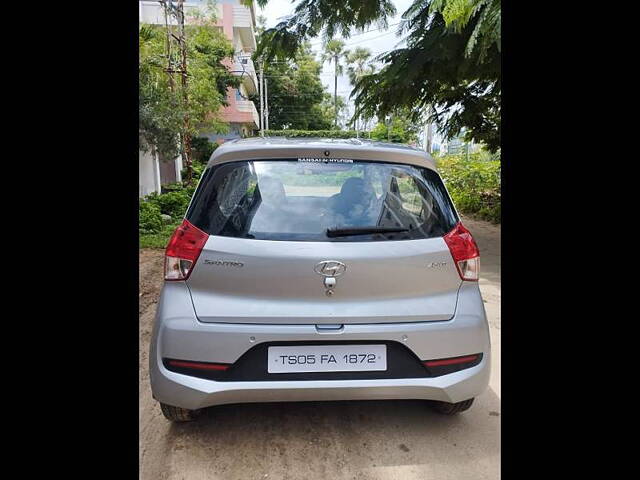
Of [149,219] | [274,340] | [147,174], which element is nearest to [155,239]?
[149,219]

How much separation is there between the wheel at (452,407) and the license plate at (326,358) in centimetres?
70

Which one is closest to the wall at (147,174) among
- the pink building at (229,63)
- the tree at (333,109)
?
the pink building at (229,63)

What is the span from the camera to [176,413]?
243 cm

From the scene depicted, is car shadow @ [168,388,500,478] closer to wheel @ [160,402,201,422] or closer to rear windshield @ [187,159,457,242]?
wheel @ [160,402,201,422]

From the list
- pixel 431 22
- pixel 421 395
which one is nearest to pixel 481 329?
pixel 421 395

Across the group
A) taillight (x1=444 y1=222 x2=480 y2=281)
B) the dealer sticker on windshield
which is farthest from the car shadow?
the dealer sticker on windshield

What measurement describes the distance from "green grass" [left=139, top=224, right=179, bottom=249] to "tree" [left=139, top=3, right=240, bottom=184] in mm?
3340

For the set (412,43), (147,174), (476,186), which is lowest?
(476,186)

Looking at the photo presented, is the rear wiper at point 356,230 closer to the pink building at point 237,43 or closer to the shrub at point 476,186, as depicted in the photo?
the shrub at point 476,186

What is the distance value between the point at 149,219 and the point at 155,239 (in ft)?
4.53

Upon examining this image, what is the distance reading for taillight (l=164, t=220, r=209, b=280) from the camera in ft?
7.20

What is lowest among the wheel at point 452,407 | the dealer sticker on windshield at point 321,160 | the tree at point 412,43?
the wheel at point 452,407

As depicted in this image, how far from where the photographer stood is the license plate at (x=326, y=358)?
213 cm

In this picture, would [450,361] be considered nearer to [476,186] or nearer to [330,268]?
[330,268]
